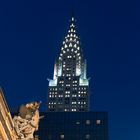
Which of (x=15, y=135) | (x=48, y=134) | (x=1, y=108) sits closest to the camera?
(x=1, y=108)

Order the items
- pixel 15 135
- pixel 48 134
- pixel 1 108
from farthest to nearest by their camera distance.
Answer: pixel 48 134 < pixel 15 135 < pixel 1 108

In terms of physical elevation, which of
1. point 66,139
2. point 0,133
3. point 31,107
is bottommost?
point 0,133

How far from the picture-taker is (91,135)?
174 metres

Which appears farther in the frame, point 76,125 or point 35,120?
point 76,125

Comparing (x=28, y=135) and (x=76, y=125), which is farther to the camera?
(x=76, y=125)

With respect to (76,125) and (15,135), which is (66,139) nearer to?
(76,125)

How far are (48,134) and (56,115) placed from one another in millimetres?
7875

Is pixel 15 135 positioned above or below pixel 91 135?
below

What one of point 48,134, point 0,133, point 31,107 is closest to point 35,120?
point 31,107

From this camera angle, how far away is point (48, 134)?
173 metres

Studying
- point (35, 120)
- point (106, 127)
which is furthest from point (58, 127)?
point (35, 120)

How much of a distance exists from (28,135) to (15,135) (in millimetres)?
1660

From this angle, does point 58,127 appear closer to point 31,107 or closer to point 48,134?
point 48,134

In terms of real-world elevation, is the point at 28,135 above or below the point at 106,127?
below
